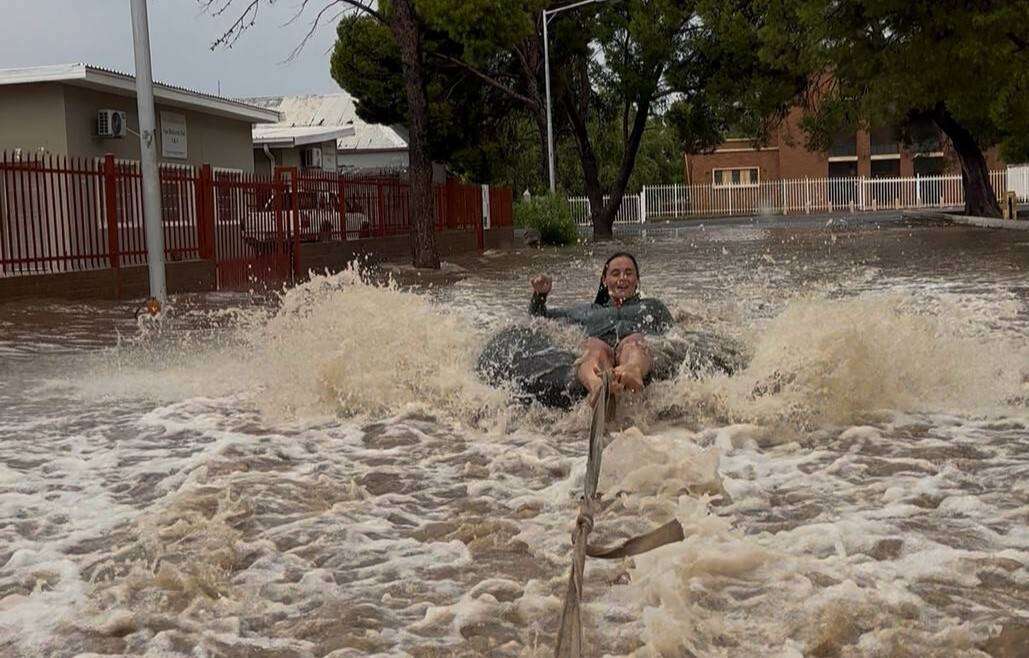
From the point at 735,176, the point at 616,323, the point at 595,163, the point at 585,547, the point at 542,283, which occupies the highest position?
the point at 735,176

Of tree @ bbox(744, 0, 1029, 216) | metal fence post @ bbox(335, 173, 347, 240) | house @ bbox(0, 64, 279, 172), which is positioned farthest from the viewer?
metal fence post @ bbox(335, 173, 347, 240)

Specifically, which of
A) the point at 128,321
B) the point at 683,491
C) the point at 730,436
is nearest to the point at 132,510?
the point at 683,491

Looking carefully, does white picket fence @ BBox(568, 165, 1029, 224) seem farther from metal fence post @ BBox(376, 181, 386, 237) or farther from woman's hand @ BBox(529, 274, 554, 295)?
woman's hand @ BBox(529, 274, 554, 295)

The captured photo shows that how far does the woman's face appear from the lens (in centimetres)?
822

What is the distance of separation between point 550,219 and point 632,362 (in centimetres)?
3042

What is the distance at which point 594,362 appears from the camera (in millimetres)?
7203

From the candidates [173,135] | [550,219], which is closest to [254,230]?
[173,135]

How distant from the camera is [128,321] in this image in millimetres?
15031

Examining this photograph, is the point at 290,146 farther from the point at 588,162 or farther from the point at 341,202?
the point at 588,162

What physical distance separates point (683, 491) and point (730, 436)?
1.30 m

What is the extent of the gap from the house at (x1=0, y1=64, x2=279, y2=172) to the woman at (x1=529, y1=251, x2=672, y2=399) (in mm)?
15800

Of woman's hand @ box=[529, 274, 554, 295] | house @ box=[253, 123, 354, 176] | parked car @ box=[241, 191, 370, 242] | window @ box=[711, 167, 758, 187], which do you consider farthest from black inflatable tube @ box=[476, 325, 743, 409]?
window @ box=[711, 167, 758, 187]

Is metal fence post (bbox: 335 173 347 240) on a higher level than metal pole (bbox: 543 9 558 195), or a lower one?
lower

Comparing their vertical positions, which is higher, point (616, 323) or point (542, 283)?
point (542, 283)
